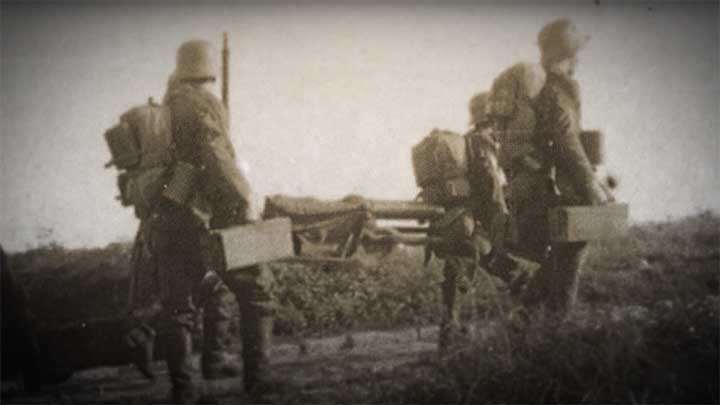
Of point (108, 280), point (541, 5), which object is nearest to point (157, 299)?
point (108, 280)

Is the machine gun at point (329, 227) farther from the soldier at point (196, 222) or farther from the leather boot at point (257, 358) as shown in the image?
the leather boot at point (257, 358)

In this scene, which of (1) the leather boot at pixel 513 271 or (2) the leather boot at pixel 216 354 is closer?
(2) the leather boot at pixel 216 354

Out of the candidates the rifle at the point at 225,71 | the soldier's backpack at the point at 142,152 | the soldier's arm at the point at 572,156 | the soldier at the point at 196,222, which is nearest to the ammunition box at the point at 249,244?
the soldier at the point at 196,222

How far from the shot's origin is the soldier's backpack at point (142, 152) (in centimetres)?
586

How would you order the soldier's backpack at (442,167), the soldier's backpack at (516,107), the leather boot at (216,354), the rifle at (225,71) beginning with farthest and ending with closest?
the soldier's backpack at (516,107) < the soldier's backpack at (442,167) < the rifle at (225,71) < the leather boot at (216,354)

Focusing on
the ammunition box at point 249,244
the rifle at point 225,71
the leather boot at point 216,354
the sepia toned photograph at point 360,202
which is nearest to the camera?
the ammunition box at point 249,244

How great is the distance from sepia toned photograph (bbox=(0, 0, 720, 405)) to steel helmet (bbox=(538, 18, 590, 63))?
1cm

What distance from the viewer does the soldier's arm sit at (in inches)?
263

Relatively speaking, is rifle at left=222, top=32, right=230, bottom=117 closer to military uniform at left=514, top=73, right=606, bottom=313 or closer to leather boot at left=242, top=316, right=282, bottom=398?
leather boot at left=242, top=316, right=282, bottom=398

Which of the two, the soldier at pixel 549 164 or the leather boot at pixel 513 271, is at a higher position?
the soldier at pixel 549 164

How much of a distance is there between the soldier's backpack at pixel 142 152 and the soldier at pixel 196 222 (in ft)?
0.25

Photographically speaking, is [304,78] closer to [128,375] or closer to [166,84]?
[166,84]

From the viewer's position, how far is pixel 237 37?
6309 mm

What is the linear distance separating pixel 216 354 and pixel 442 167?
2374mm
